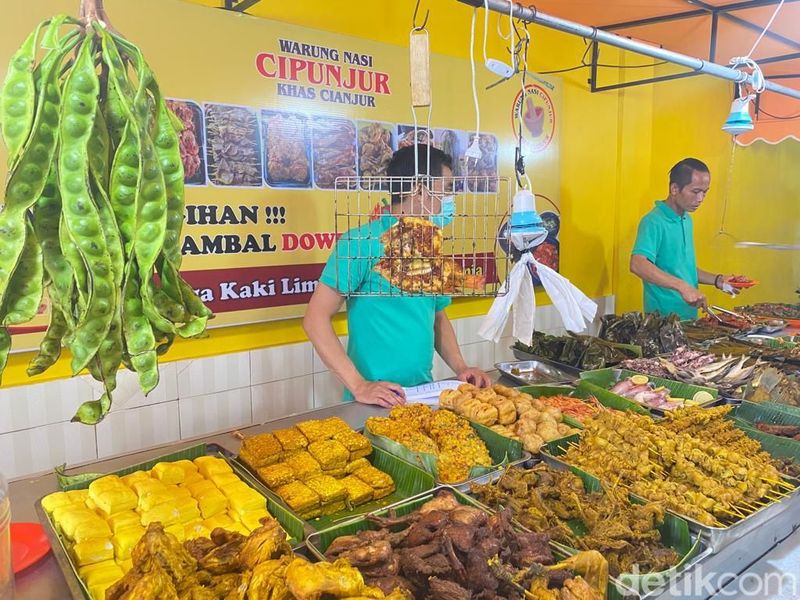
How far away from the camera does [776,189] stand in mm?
7391

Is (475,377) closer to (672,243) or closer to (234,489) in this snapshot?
(234,489)

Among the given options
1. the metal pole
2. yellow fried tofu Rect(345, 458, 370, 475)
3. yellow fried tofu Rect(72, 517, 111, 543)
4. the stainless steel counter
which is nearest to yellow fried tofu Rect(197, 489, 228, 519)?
yellow fried tofu Rect(72, 517, 111, 543)

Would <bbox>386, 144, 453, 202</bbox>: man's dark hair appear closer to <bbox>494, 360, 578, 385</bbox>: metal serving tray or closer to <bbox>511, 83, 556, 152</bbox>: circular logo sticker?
<bbox>494, 360, 578, 385</bbox>: metal serving tray

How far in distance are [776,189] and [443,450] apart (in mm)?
7146

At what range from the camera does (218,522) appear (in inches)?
65.2

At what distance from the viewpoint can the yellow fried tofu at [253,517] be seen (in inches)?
64.5

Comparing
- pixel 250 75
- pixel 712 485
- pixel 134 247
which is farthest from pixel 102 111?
pixel 250 75

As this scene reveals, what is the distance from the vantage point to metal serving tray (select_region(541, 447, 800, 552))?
1.68m

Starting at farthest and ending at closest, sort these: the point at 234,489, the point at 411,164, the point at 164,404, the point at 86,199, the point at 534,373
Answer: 1. the point at 164,404
2. the point at 534,373
3. the point at 411,164
4. the point at 234,489
5. the point at 86,199

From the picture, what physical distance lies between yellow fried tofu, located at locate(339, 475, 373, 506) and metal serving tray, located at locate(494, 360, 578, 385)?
1530 millimetres

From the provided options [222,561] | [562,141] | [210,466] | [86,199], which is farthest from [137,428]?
[562,141]

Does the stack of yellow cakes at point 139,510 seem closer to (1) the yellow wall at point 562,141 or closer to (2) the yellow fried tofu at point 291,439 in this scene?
(2) the yellow fried tofu at point 291,439

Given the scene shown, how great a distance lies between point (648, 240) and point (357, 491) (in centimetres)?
423

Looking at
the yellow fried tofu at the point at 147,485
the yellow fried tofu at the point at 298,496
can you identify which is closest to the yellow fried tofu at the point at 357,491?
the yellow fried tofu at the point at 298,496
